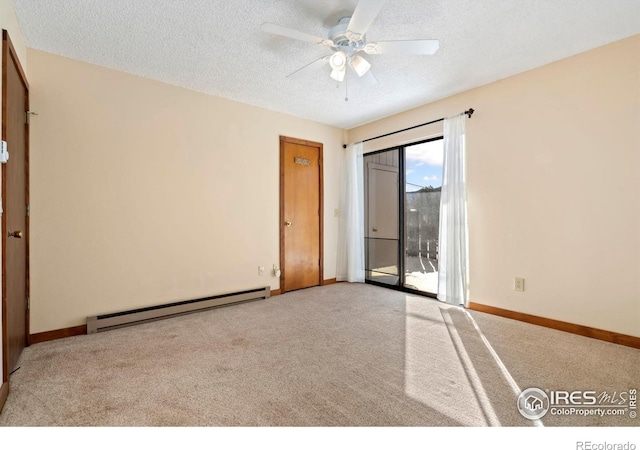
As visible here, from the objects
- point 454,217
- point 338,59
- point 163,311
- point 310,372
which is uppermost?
point 338,59

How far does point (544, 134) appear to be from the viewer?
9.86 feet

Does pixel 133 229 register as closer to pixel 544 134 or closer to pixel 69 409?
pixel 69 409

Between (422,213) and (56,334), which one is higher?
(422,213)

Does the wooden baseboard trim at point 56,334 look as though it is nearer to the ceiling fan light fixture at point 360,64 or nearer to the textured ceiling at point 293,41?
the textured ceiling at point 293,41

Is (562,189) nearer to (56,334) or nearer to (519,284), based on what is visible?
(519,284)

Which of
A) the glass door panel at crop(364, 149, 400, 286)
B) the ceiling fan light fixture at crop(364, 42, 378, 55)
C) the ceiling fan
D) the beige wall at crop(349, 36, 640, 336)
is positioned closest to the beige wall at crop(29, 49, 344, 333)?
the glass door panel at crop(364, 149, 400, 286)

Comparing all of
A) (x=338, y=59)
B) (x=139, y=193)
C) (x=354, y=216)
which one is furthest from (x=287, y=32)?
(x=354, y=216)

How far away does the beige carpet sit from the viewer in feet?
5.39

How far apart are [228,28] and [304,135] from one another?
2.35 m

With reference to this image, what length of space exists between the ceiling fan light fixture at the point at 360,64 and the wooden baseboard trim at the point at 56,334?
3.46m

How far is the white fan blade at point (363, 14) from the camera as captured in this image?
177 cm

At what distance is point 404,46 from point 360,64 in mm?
396

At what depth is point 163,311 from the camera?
128 inches

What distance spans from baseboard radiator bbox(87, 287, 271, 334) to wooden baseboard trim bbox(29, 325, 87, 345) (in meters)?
0.09
